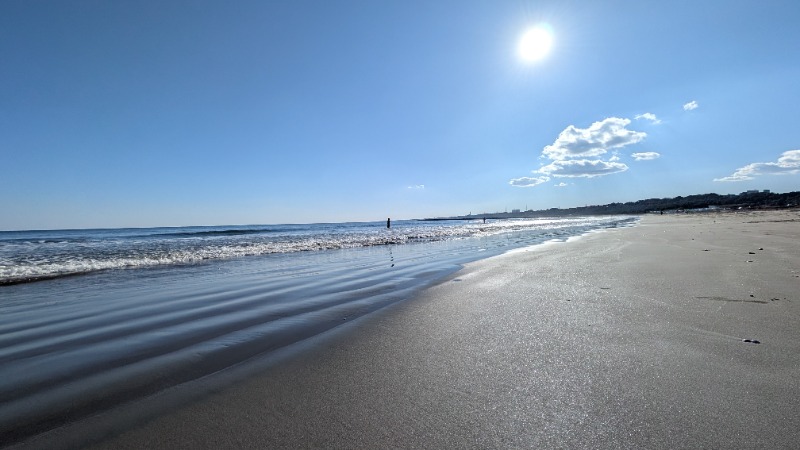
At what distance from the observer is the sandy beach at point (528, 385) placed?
1925 millimetres

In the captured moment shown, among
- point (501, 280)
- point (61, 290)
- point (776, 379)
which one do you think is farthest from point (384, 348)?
point (61, 290)

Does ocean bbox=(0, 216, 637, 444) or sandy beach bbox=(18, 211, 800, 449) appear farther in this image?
ocean bbox=(0, 216, 637, 444)

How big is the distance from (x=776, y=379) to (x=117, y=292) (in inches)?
369

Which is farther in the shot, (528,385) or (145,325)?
(145,325)

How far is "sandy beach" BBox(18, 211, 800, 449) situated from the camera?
1.92 metres

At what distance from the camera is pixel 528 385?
247cm

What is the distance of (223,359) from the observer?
3289mm

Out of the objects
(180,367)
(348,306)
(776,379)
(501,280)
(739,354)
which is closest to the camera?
(776,379)

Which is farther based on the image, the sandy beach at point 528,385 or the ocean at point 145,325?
the ocean at point 145,325

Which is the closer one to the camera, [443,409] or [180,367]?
[443,409]

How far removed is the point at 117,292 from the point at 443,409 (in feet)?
25.2

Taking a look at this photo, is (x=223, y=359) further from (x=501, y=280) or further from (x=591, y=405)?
(x=501, y=280)

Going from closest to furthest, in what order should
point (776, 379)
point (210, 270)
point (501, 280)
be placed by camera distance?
point (776, 379) < point (501, 280) < point (210, 270)

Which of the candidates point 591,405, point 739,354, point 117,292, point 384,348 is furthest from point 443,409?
point 117,292
